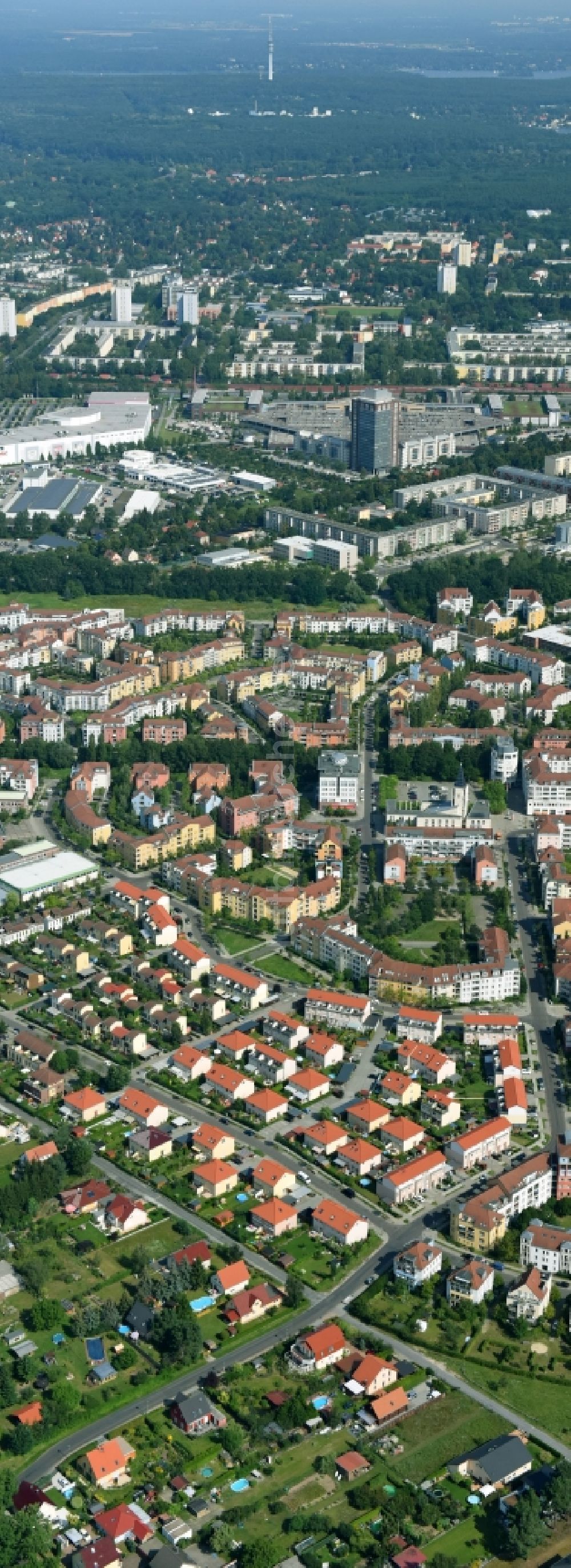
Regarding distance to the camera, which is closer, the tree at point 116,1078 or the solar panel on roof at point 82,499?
the tree at point 116,1078

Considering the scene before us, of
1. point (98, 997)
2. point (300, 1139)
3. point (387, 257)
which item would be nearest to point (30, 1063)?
point (98, 997)

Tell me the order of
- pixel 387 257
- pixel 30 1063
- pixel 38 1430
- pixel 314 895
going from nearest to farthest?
pixel 38 1430
pixel 30 1063
pixel 314 895
pixel 387 257

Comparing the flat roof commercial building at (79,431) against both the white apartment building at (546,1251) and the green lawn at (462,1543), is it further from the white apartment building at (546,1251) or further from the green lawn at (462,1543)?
the green lawn at (462,1543)

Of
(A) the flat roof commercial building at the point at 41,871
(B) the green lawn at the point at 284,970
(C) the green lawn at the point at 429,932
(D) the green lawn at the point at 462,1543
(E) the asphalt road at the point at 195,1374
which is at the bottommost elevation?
(C) the green lawn at the point at 429,932

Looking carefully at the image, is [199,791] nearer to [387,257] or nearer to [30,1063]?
[30,1063]

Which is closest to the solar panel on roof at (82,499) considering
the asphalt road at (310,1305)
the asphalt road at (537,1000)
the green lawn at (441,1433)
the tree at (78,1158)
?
the asphalt road at (537,1000)
